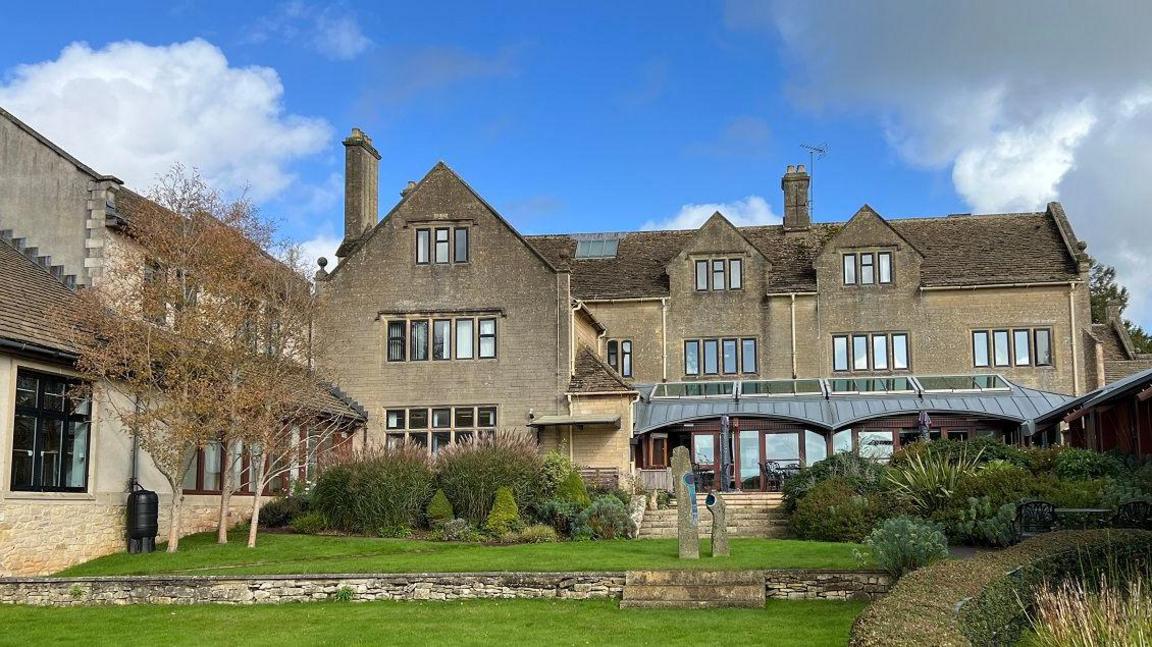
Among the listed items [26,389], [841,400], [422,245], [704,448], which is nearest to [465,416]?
[422,245]

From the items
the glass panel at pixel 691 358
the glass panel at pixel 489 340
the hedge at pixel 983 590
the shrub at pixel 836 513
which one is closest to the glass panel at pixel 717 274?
the glass panel at pixel 691 358

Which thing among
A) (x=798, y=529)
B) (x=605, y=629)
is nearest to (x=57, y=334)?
(x=605, y=629)

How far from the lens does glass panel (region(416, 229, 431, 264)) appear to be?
36.1m

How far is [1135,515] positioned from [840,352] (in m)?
21.2

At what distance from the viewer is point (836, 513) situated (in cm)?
2442

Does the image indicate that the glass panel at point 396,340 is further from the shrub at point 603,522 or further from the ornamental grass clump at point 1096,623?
the ornamental grass clump at point 1096,623

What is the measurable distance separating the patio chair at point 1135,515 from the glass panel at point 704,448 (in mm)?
17502

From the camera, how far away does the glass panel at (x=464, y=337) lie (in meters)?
35.4

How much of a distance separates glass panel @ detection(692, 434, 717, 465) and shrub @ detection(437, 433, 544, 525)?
9374mm

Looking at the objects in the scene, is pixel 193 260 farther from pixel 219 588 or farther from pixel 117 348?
pixel 219 588

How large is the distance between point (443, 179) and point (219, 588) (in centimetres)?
2039

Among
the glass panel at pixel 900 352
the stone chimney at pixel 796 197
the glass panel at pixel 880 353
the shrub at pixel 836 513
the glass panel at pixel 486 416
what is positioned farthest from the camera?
the stone chimney at pixel 796 197

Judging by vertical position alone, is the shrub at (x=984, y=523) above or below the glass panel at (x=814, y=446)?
below

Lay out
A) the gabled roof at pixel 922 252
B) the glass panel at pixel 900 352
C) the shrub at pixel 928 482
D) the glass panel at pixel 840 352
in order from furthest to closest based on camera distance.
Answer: the glass panel at pixel 840 352
the glass panel at pixel 900 352
the gabled roof at pixel 922 252
the shrub at pixel 928 482
